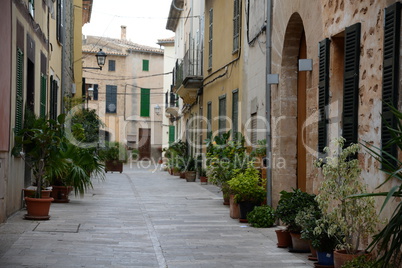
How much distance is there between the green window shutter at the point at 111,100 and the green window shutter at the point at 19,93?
38.0 m

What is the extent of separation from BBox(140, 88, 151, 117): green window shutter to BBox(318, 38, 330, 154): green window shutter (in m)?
40.7

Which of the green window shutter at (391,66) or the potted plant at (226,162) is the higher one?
the green window shutter at (391,66)

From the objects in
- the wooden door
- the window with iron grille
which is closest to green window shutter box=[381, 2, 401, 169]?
the wooden door

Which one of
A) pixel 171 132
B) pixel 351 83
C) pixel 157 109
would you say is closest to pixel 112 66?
pixel 157 109

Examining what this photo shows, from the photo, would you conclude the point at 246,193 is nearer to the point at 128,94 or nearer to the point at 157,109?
the point at 157,109

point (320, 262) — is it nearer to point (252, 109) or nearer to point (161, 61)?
point (252, 109)

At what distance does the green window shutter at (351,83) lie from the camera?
720cm

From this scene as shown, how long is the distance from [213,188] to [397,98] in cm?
1318

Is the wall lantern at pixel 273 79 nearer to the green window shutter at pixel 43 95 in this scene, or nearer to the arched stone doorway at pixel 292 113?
the arched stone doorway at pixel 292 113

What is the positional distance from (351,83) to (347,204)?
1803mm

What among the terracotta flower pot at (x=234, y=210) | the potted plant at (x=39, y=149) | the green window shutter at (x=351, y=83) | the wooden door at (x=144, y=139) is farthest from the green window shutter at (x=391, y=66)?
the wooden door at (x=144, y=139)

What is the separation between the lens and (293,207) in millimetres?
7957

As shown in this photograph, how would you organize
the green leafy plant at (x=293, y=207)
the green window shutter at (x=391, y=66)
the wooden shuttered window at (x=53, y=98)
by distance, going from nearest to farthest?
the green window shutter at (x=391, y=66) → the green leafy plant at (x=293, y=207) → the wooden shuttered window at (x=53, y=98)

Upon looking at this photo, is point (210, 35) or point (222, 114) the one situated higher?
point (210, 35)
